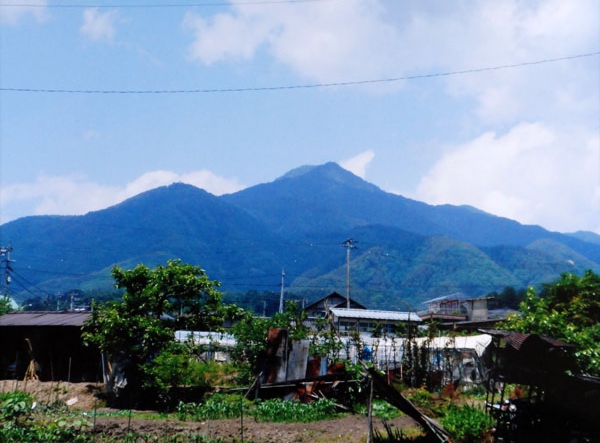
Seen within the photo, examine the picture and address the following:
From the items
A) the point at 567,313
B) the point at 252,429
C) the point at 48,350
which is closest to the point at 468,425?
the point at 252,429

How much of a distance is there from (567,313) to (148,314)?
1592cm

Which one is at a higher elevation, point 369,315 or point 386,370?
point 369,315

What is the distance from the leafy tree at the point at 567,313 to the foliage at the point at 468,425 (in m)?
5.10

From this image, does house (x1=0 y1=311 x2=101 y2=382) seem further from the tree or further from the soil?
the soil

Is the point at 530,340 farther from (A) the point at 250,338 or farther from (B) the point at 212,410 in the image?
(A) the point at 250,338

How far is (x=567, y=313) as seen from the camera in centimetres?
2056

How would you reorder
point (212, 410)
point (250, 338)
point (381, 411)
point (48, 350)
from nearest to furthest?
point (212, 410), point (381, 411), point (250, 338), point (48, 350)

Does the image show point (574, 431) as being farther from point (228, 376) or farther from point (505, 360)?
point (228, 376)

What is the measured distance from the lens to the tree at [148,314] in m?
18.5

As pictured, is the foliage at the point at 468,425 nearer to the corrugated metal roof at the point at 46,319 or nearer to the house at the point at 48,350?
the corrugated metal roof at the point at 46,319

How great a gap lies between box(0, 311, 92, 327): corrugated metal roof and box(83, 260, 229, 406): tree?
3.36 meters

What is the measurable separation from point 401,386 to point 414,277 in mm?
172817

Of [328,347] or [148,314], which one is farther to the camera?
[328,347]

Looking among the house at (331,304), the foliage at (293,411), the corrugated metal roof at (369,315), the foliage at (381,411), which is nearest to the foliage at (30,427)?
the foliage at (293,411)
